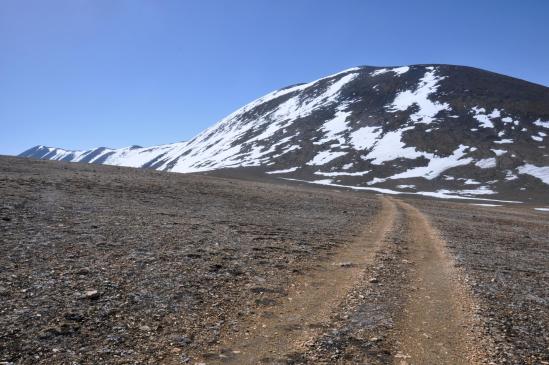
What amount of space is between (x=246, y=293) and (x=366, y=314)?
3.58 metres

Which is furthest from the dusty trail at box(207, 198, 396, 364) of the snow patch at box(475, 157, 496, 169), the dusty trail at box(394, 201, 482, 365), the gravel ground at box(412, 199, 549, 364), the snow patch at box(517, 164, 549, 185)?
the snow patch at box(475, 157, 496, 169)

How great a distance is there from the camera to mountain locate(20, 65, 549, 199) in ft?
381

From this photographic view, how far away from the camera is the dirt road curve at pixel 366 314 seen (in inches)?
346

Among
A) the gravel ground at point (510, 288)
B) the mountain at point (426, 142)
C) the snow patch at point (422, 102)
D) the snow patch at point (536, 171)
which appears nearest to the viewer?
the gravel ground at point (510, 288)

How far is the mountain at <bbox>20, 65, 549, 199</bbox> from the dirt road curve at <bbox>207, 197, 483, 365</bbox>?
93.5m

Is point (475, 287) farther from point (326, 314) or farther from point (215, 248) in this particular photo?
point (215, 248)

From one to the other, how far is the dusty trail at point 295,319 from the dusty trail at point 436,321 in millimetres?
1966

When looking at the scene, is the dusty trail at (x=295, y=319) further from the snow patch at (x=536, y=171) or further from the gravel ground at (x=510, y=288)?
the snow patch at (x=536, y=171)

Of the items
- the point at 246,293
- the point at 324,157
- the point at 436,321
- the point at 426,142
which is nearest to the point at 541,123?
the point at 426,142

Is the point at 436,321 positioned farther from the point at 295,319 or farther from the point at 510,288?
the point at 510,288

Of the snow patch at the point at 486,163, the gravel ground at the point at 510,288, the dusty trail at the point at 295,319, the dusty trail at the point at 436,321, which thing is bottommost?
the gravel ground at the point at 510,288

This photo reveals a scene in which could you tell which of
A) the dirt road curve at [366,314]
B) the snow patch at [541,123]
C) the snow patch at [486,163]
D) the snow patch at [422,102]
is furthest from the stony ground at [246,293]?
the snow patch at [422,102]

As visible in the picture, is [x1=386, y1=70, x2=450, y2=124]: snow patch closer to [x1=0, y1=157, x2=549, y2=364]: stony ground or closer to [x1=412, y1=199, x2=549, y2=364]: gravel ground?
[x1=412, y1=199, x2=549, y2=364]: gravel ground

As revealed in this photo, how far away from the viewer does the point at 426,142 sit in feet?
471
